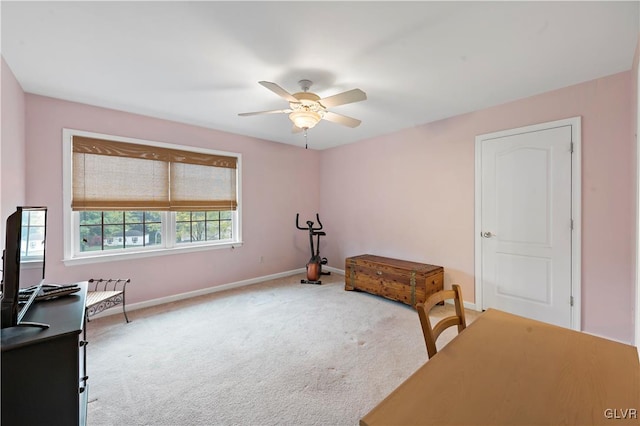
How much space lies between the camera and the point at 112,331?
2873 millimetres

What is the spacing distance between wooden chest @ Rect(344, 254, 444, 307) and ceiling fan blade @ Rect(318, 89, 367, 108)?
2.30 m

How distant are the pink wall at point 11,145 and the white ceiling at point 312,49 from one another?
16cm

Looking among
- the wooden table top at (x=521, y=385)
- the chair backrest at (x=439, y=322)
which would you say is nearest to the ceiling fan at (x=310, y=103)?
the chair backrest at (x=439, y=322)

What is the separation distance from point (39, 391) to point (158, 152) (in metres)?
3.04

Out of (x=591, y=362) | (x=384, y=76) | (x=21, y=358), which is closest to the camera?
(x=591, y=362)

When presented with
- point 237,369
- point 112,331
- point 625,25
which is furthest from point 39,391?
point 625,25

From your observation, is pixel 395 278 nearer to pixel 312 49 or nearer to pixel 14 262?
pixel 312 49

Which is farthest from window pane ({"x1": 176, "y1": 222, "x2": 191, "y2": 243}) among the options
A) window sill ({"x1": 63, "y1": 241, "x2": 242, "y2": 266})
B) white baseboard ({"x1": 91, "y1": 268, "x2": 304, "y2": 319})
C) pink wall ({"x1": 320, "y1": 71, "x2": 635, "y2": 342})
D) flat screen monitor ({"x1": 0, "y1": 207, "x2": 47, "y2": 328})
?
pink wall ({"x1": 320, "y1": 71, "x2": 635, "y2": 342})

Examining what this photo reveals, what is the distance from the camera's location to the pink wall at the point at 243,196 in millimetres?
2939

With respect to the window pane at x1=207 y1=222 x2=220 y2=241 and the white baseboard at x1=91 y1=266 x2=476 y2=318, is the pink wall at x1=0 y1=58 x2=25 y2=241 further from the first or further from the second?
the window pane at x1=207 y1=222 x2=220 y2=241

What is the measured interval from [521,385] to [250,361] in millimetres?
2023

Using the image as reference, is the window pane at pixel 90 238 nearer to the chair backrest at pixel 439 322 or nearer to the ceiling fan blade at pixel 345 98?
the ceiling fan blade at pixel 345 98

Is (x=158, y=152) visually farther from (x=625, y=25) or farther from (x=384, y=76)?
(x=625, y=25)

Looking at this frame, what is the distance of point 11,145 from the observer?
7.80ft
